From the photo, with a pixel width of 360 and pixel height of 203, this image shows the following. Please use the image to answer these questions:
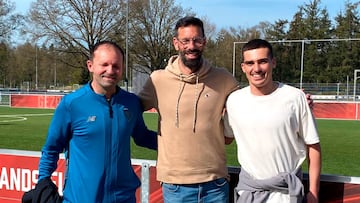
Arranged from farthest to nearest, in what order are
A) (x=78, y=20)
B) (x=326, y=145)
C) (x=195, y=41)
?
(x=78, y=20) < (x=326, y=145) < (x=195, y=41)

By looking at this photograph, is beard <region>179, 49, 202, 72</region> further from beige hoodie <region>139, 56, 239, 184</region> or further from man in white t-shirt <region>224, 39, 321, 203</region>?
man in white t-shirt <region>224, 39, 321, 203</region>

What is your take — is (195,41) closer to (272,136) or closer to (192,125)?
(192,125)

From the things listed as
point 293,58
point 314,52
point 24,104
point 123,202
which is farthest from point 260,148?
point 314,52

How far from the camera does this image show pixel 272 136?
10.4 ft

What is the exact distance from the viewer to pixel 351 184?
3875 mm

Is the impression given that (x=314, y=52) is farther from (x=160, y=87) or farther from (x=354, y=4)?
(x=160, y=87)

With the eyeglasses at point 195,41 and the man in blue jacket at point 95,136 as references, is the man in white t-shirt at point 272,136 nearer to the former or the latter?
the eyeglasses at point 195,41

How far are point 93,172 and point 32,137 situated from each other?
1350 cm

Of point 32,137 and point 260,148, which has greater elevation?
point 260,148

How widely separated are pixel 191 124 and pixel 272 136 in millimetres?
768

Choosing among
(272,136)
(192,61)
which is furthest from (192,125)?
(272,136)

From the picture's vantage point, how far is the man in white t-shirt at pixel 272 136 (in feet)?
10.3

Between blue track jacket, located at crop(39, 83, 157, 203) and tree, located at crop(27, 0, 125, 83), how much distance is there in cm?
4651

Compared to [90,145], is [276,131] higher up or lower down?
higher up
